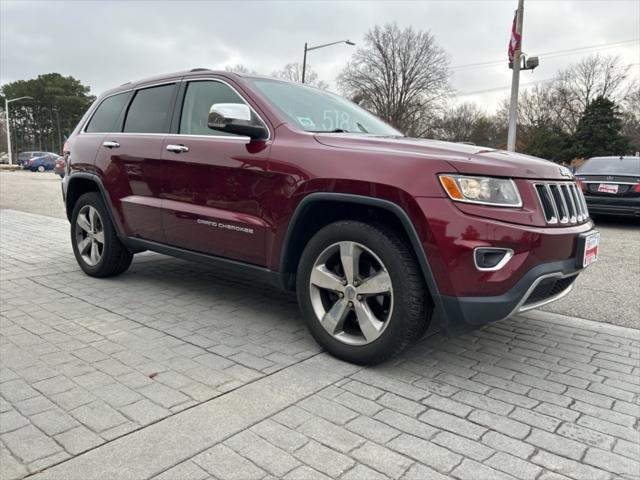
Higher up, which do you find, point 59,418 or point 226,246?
point 226,246

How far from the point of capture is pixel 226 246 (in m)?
3.68

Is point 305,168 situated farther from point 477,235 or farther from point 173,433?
point 173,433

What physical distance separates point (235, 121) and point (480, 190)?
1.61 meters

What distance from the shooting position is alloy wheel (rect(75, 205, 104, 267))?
490 centimetres

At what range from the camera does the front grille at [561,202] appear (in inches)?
110

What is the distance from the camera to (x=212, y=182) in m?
3.68

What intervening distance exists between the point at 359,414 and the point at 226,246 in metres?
1.65

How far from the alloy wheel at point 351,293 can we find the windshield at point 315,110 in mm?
Result: 941

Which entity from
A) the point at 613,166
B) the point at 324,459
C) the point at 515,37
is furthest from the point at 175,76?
the point at 515,37

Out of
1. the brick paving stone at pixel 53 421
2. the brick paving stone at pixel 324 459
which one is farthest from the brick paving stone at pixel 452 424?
the brick paving stone at pixel 53 421

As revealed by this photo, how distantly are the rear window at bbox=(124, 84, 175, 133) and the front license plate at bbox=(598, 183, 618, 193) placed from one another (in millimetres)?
8446

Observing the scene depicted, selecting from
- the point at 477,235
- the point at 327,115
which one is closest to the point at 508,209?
the point at 477,235

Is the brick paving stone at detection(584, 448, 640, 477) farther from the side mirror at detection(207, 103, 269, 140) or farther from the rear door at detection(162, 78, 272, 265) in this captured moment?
the side mirror at detection(207, 103, 269, 140)

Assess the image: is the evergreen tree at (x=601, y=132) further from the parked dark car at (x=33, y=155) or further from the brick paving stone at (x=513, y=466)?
the brick paving stone at (x=513, y=466)
